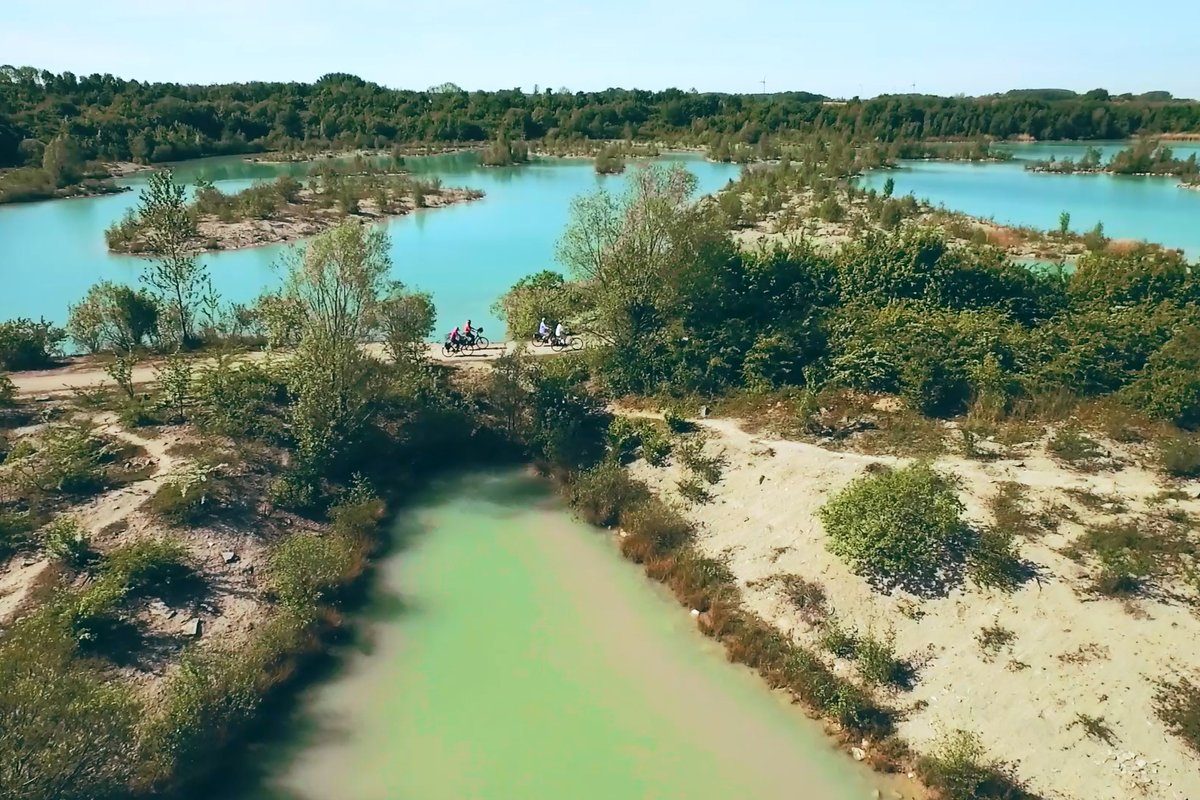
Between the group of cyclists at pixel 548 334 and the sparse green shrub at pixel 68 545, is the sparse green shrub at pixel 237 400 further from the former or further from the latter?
the group of cyclists at pixel 548 334

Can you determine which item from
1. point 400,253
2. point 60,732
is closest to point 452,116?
point 400,253

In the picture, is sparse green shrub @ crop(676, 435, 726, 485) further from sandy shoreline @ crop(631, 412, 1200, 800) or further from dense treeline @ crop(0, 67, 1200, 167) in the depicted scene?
dense treeline @ crop(0, 67, 1200, 167)

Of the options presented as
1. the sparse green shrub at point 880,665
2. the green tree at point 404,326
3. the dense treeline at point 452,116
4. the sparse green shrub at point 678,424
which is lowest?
the sparse green shrub at point 880,665

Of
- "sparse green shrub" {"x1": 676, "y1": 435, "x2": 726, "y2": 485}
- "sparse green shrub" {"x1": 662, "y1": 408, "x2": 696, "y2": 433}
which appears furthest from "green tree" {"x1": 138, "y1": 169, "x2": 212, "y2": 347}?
"sparse green shrub" {"x1": 676, "y1": 435, "x2": 726, "y2": 485}

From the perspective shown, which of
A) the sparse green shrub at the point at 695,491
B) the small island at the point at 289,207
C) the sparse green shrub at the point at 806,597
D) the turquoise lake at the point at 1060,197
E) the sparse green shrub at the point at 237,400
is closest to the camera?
the sparse green shrub at the point at 806,597

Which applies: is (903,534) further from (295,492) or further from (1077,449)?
(295,492)

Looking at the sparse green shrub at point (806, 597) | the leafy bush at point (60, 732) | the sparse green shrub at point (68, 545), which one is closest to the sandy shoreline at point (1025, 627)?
the sparse green shrub at point (806, 597)
